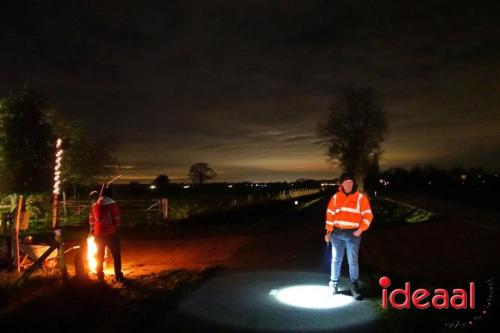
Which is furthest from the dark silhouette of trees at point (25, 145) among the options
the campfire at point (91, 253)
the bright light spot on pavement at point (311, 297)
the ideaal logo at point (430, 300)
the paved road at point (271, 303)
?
the ideaal logo at point (430, 300)

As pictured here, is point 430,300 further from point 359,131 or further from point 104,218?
point 359,131

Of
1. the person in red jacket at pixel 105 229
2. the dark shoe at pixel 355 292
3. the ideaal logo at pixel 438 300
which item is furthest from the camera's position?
the person in red jacket at pixel 105 229

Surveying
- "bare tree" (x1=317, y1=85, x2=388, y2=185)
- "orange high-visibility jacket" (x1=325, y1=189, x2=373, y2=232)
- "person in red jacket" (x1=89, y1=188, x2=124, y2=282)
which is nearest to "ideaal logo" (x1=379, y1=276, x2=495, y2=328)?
"orange high-visibility jacket" (x1=325, y1=189, x2=373, y2=232)

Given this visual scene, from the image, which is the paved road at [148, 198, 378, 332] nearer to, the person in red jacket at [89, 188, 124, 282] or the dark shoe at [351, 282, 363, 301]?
the dark shoe at [351, 282, 363, 301]

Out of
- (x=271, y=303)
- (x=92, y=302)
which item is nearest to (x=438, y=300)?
(x=271, y=303)

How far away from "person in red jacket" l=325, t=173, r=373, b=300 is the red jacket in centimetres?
435

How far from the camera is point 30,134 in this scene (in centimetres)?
1766

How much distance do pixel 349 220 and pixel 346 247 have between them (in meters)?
0.48

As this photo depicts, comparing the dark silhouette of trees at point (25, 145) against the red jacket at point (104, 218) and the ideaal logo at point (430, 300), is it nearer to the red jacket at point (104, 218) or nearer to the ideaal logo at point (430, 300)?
the red jacket at point (104, 218)

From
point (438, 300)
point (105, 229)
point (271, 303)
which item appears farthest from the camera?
point (105, 229)

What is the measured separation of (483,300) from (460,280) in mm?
1697

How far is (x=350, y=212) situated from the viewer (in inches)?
294

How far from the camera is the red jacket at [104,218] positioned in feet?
30.2

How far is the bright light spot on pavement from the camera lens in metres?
7.22
